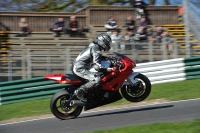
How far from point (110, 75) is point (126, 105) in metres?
2.09

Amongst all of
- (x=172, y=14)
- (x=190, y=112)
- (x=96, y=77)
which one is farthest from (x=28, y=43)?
(x=190, y=112)

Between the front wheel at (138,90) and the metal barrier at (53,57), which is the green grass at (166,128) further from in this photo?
Answer: the metal barrier at (53,57)

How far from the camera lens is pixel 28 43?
17578 millimetres

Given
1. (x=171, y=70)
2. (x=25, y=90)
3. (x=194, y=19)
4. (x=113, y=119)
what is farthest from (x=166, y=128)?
(x=194, y=19)

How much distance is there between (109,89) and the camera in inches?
372

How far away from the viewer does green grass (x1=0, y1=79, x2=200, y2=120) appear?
1143 cm

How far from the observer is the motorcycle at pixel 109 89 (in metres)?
9.38

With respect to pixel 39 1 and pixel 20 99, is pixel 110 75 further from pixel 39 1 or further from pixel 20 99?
pixel 39 1

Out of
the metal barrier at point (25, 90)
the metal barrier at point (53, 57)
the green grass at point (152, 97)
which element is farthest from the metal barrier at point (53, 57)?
the green grass at point (152, 97)

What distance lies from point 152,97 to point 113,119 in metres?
3.15

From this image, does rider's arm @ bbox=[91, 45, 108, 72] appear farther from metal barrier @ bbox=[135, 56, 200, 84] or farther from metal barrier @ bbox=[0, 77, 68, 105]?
metal barrier @ bbox=[135, 56, 200, 84]

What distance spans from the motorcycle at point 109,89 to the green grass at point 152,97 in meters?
1.98

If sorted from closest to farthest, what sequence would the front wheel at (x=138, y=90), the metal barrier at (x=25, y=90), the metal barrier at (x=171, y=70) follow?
1. the front wheel at (x=138, y=90)
2. the metal barrier at (x=25, y=90)
3. the metal barrier at (x=171, y=70)

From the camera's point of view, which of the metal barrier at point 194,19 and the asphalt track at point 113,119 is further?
the metal barrier at point 194,19
